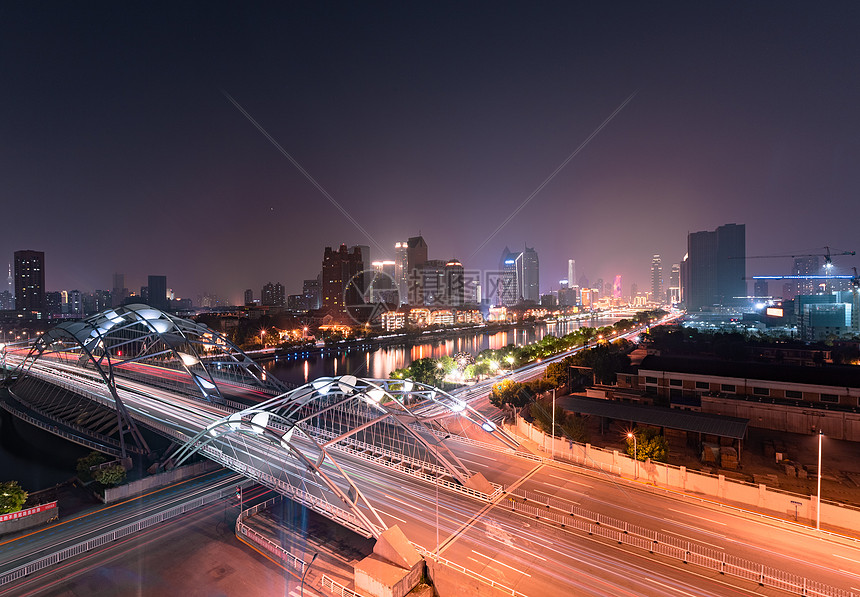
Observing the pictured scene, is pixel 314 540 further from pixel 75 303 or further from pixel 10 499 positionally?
pixel 75 303

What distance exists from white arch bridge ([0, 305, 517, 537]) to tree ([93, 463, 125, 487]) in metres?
3.02

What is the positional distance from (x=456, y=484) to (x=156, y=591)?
41.4 ft

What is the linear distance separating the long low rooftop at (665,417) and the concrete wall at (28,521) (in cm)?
3014

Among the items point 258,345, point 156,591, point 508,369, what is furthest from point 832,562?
point 258,345

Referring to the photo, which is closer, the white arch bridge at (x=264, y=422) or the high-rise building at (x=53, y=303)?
the white arch bridge at (x=264, y=422)

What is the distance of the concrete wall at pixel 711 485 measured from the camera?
16.4 meters

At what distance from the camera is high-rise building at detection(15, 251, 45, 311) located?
13900 cm

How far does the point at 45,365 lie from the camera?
4859 cm

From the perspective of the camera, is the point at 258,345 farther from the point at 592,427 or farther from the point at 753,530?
the point at 753,530

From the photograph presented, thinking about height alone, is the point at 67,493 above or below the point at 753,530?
below

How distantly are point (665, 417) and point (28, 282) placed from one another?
191 meters

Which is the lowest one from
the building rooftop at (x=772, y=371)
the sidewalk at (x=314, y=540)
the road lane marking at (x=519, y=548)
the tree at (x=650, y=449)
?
the sidewalk at (x=314, y=540)

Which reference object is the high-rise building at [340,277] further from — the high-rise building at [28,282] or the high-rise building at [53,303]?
the high-rise building at [53,303]

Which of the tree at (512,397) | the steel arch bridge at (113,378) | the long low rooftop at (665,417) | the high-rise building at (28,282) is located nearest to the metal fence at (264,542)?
the steel arch bridge at (113,378)
